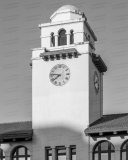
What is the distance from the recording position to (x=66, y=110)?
5431 cm

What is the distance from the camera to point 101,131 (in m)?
51.7

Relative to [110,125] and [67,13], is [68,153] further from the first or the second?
[67,13]

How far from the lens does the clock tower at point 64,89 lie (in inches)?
2116

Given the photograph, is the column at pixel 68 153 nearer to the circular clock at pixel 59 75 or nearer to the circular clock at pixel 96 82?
the circular clock at pixel 59 75

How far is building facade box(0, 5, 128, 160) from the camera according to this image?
52.7 meters

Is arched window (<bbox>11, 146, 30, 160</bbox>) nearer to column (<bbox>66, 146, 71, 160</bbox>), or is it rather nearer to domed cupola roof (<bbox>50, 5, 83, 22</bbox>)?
column (<bbox>66, 146, 71, 160</bbox>)

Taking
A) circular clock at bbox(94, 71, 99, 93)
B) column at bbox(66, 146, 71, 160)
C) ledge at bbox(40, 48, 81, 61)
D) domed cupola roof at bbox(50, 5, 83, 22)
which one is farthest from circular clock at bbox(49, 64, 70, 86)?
column at bbox(66, 146, 71, 160)

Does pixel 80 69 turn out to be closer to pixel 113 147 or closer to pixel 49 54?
pixel 49 54

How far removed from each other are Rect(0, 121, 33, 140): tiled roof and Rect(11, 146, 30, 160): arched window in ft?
5.23

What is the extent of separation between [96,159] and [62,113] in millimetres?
5345

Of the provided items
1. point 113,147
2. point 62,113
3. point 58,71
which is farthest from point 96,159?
point 58,71

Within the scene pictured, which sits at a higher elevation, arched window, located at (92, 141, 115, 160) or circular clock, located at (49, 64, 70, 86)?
circular clock, located at (49, 64, 70, 86)

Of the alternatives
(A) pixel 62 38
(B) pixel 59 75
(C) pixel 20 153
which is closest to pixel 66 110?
(B) pixel 59 75

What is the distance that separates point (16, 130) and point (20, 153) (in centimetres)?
220
